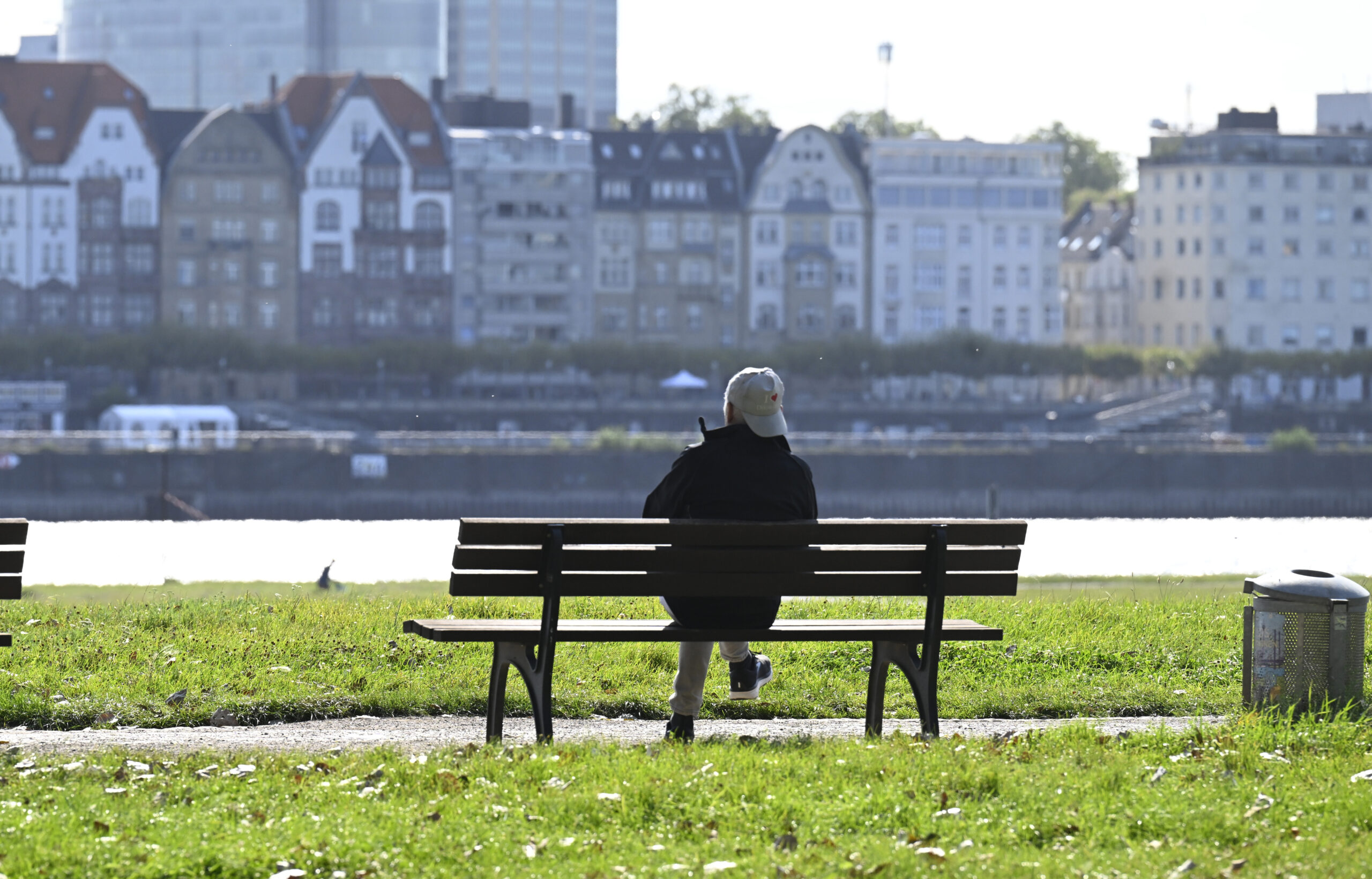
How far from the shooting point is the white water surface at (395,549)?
32.2 meters

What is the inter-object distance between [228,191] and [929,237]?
1485 inches

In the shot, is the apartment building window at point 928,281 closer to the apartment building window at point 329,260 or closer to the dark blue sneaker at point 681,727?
the apartment building window at point 329,260

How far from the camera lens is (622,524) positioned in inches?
279

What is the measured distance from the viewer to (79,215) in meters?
92.4

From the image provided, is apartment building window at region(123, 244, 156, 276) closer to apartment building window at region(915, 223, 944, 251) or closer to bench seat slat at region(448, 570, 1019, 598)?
apartment building window at region(915, 223, 944, 251)

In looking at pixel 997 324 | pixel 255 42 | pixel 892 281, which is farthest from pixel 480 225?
pixel 255 42

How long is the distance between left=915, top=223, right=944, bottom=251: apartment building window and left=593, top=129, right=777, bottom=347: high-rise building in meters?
9.80

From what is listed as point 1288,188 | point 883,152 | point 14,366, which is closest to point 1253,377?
point 1288,188

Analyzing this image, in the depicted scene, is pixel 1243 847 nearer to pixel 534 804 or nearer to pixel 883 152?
pixel 534 804

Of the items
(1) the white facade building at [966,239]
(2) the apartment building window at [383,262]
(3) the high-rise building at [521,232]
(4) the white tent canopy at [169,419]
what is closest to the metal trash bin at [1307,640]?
(4) the white tent canopy at [169,419]

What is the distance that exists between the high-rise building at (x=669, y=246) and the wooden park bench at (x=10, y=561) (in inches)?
3617

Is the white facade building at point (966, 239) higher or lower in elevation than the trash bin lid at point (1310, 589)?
higher

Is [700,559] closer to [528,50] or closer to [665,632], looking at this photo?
[665,632]

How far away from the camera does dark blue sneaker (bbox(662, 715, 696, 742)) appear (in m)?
7.31
